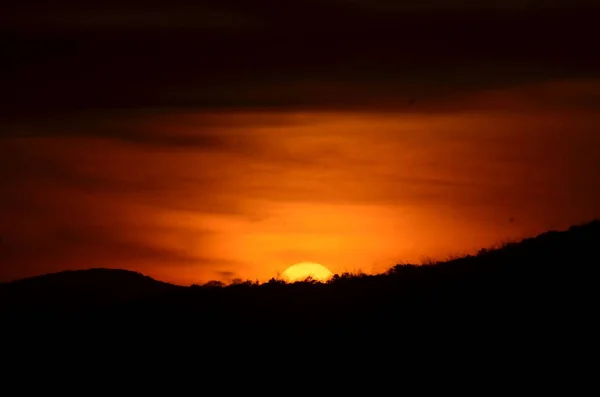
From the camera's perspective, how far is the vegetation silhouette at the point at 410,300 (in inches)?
885

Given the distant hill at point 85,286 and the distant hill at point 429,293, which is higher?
the distant hill at point 85,286

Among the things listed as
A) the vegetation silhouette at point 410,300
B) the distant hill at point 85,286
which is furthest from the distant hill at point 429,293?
the distant hill at point 85,286

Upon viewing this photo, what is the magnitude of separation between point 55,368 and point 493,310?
1015cm

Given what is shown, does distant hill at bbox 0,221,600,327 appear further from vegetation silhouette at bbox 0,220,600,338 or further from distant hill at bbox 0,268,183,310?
distant hill at bbox 0,268,183,310

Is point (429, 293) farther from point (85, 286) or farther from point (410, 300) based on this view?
point (85, 286)

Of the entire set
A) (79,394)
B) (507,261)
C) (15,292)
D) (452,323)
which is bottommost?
(79,394)

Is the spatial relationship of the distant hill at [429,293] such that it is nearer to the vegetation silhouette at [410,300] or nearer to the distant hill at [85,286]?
the vegetation silhouette at [410,300]

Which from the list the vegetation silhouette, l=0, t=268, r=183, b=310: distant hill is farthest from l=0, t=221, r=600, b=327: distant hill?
l=0, t=268, r=183, b=310: distant hill

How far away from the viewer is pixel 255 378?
2172 centimetres

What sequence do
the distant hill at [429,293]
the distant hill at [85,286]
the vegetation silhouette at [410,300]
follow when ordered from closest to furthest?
the vegetation silhouette at [410,300] → the distant hill at [429,293] → the distant hill at [85,286]

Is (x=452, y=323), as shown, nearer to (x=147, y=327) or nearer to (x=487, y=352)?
(x=487, y=352)

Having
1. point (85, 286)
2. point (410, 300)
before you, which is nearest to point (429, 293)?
point (410, 300)

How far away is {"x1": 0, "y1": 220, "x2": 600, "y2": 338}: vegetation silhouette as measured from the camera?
22469 mm

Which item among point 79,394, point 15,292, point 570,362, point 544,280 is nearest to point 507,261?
point 544,280
